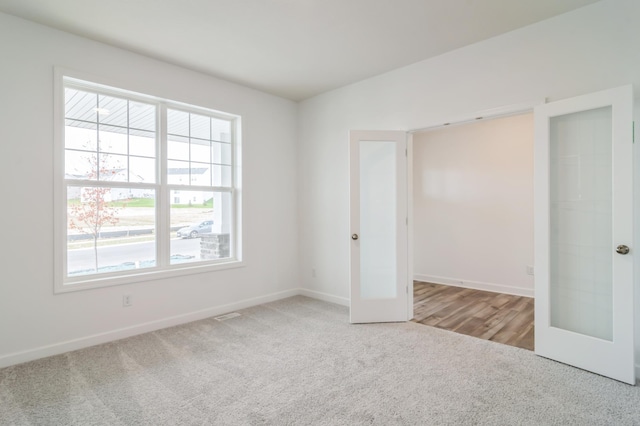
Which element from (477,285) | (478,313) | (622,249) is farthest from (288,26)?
(477,285)

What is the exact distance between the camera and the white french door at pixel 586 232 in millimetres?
2379

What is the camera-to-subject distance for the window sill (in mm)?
3023

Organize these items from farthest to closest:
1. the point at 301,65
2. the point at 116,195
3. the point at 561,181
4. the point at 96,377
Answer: the point at 301,65, the point at 116,195, the point at 561,181, the point at 96,377

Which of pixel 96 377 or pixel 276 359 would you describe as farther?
pixel 276 359

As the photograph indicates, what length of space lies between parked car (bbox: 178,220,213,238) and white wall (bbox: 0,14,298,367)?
0.52 m

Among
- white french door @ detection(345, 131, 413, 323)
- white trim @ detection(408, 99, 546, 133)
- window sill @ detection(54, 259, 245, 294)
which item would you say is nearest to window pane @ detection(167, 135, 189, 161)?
window sill @ detection(54, 259, 245, 294)

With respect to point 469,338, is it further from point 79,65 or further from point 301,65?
point 79,65

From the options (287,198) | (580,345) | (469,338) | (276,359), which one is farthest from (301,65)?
(580,345)

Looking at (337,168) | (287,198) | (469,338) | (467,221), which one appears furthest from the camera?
(467,221)

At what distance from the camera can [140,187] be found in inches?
140

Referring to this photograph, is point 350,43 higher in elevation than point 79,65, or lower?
higher

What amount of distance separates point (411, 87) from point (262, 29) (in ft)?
5.98

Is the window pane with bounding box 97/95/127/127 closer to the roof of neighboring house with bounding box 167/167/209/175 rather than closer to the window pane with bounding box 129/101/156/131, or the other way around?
the window pane with bounding box 129/101/156/131

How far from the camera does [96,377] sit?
252cm
